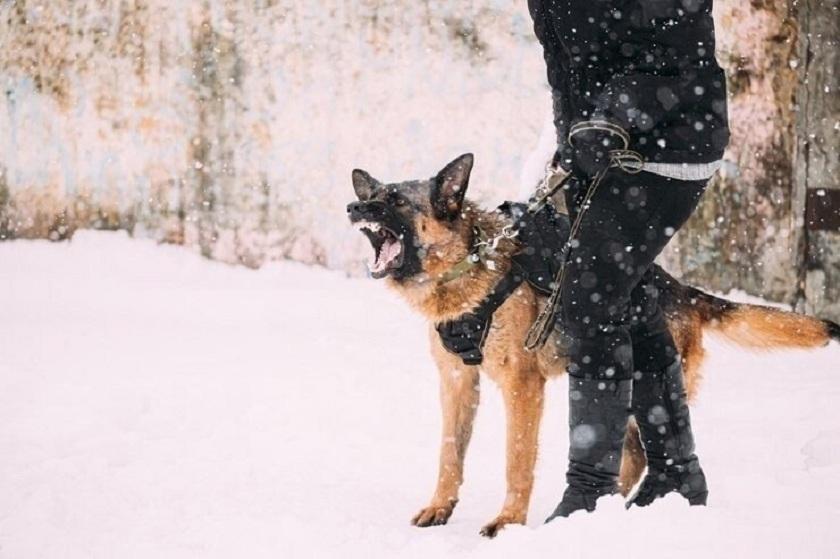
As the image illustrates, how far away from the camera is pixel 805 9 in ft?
18.6

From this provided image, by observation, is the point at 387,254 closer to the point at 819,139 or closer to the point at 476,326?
the point at 476,326

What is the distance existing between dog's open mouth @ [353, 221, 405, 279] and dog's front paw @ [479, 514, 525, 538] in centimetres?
95

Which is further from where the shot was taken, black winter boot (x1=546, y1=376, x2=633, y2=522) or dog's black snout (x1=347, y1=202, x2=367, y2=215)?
dog's black snout (x1=347, y1=202, x2=367, y2=215)

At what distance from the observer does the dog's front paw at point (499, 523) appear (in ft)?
8.61

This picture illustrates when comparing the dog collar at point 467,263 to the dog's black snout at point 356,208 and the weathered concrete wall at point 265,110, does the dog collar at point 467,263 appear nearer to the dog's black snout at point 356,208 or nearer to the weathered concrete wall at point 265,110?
the dog's black snout at point 356,208

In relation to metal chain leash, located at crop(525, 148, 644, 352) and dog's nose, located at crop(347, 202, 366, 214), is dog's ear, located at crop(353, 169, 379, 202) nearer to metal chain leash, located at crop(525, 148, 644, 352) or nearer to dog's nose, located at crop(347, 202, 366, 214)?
dog's nose, located at crop(347, 202, 366, 214)

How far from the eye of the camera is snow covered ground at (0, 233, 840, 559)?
227 centimetres

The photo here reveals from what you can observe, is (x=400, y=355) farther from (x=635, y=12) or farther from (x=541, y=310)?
(x=635, y=12)

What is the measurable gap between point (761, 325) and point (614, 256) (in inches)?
37.4

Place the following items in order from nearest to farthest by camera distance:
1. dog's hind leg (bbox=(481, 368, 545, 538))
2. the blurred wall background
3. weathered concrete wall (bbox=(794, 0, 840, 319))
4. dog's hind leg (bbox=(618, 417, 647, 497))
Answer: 1. dog's hind leg (bbox=(481, 368, 545, 538))
2. dog's hind leg (bbox=(618, 417, 647, 497))
3. weathered concrete wall (bbox=(794, 0, 840, 319))
4. the blurred wall background

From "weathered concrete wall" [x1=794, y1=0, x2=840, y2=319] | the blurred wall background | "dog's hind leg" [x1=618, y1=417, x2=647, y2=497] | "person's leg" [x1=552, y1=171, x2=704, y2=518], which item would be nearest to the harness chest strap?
"person's leg" [x1=552, y1=171, x2=704, y2=518]

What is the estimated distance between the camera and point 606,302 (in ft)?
7.39

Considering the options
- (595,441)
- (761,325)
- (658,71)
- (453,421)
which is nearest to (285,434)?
(453,421)

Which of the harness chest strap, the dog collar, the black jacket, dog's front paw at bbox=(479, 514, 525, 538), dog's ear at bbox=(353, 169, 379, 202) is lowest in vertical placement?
→ dog's front paw at bbox=(479, 514, 525, 538)
